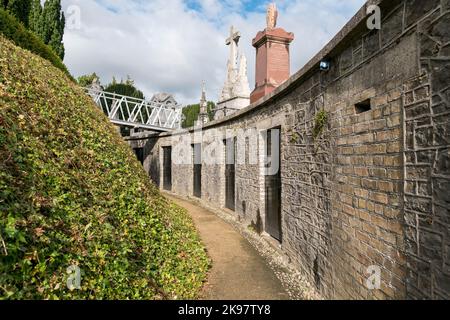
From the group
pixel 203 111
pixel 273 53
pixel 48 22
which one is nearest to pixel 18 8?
pixel 48 22

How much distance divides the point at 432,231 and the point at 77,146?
194 inches

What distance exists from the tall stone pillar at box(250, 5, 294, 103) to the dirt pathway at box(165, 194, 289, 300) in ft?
13.2

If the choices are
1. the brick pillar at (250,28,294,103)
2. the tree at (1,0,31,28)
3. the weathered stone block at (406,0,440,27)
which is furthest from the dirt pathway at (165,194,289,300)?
the tree at (1,0,31,28)

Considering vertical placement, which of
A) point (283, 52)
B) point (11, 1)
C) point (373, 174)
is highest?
point (11, 1)

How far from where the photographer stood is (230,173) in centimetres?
973

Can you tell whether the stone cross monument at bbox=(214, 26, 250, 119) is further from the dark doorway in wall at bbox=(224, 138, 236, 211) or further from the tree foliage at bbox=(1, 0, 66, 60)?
the tree foliage at bbox=(1, 0, 66, 60)

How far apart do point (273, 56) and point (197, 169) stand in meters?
6.41

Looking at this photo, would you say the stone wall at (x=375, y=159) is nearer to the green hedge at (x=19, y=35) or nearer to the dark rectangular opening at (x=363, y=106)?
the dark rectangular opening at (x=363, y=106)

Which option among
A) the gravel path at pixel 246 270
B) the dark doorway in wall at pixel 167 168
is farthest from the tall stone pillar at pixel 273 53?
the dark doorway in wall at pixel 167 168

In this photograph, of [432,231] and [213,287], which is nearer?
[432,231]

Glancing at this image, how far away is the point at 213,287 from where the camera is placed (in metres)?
4.41

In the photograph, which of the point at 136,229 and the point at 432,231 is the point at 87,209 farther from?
the point at 432,231

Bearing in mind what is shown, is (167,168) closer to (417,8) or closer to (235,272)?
(235,272)

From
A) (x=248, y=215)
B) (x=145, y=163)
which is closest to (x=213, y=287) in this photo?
(x=248, y=215)
